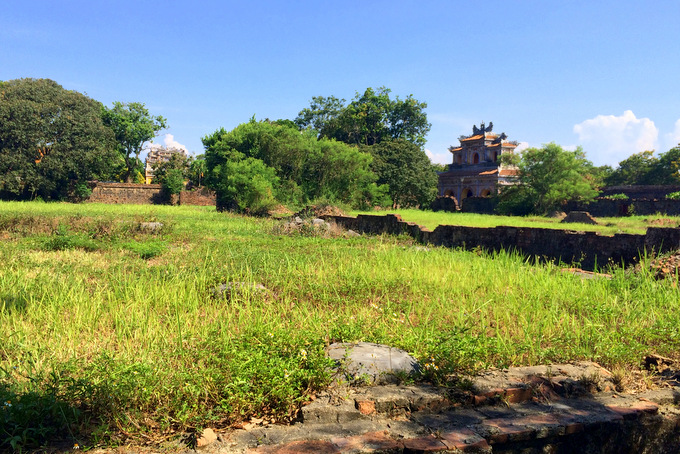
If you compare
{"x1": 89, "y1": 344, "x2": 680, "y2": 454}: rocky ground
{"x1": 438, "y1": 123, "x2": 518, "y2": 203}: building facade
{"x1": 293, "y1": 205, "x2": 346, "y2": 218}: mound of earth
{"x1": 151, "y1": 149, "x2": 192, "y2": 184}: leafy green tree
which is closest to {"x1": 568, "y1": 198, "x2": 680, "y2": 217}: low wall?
{"x1": 438, "y1": 123, "x2": 518, "y2": 203}: building facade

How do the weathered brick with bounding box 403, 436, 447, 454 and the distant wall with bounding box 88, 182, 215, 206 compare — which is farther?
the distant wall with bounding box 88, 182, 215, 206

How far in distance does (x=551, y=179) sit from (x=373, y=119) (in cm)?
1855

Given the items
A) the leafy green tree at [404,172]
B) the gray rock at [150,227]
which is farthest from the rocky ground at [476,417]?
the leafy green tree at [404,172]

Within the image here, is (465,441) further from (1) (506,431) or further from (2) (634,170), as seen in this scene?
(2) (634,170)

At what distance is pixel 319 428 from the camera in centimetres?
214

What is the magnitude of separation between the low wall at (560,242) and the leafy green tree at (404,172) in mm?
19209

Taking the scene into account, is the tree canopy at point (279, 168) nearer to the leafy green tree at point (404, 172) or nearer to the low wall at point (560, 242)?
the leafy green tree at point (404, 172)

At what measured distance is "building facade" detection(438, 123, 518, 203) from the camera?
3581cm

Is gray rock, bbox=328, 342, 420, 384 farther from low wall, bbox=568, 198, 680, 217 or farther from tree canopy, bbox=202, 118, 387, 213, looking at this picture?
low wall, bbox=568, 198, 680, 217

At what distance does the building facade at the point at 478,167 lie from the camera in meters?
35.8

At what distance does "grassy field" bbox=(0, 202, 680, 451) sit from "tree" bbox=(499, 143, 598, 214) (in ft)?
61.9

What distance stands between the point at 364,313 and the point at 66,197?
1146 inches

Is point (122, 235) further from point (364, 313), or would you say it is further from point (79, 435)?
point (79, 435)

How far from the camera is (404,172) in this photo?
30719 mm
